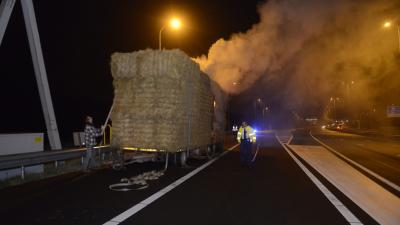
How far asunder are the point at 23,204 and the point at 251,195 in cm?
491

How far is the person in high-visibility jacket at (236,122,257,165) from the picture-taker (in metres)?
16.7

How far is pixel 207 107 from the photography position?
1819cm

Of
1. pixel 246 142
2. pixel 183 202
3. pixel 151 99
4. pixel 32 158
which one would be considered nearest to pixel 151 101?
pixel 151 99

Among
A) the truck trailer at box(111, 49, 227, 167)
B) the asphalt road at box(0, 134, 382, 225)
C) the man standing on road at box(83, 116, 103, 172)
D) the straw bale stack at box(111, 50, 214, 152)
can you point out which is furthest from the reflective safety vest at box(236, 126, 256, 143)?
the man standing on road at box(83, 116, 103, 172)

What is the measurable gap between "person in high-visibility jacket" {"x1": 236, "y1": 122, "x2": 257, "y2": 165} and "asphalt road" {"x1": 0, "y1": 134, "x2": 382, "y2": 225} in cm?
378

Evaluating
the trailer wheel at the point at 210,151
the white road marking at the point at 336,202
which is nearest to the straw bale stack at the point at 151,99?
the trailer wheel at the point at 210,151

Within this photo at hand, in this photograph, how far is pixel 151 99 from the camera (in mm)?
13953

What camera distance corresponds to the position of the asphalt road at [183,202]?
7.30m

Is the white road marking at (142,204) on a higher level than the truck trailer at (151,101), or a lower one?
lower

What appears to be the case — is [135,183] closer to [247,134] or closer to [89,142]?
[89,142]

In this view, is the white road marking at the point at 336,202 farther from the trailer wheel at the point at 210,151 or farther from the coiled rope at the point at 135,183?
the trailer wheel at the point at 210,151

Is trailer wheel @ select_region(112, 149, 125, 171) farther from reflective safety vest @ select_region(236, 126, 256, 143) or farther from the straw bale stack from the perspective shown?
reflective safety vest @ select_region(236, 126, 256, 143)

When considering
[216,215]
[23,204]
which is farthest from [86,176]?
[216,215]

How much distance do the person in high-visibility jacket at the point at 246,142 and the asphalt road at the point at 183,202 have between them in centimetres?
378
